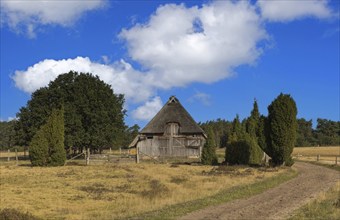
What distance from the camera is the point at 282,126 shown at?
3559 centimetres

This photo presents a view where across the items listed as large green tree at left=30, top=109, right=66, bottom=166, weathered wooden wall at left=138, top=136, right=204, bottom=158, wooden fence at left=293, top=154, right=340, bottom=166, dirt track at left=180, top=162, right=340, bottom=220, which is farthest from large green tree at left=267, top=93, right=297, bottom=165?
weathered wooden wall at left=138, top=136, right=204, bottom=158

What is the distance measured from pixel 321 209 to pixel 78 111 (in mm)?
51171

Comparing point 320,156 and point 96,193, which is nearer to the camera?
point 96,193

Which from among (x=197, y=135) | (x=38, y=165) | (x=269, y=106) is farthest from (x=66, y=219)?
(x=197, y=135)

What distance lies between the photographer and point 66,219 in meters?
15.4

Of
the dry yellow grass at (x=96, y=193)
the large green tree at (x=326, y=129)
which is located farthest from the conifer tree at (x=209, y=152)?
the large green tree at (x=326, y=129)

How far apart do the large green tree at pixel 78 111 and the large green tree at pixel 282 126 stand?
31.4 metres

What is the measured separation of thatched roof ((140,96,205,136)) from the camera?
61.0 meters

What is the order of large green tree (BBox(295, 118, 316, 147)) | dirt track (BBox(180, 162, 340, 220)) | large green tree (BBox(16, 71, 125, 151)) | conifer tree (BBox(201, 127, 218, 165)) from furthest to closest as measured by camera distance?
large green tree (BBox(295, 118, 316, 147)) < large green tree (BBox(16, 71, 125, 151)) < conifer tree (BBox(201, 127, 218, 165)) < dirt track (BBox(180, 162, 340, 220))

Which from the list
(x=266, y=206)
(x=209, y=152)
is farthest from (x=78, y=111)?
(x=266, y=206)

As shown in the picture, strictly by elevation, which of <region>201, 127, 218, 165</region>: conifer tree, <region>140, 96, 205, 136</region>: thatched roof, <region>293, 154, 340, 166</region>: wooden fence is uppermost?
<region>140, 96, 205, 136</region>: thatched roof

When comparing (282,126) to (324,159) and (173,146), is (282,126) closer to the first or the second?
(173,146)

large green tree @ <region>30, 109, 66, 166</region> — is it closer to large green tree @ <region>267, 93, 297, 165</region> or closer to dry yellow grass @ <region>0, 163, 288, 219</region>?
dry yellow grass @ <region>0, 163, 288, 219</region>

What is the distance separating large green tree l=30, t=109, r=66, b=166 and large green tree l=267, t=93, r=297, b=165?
2130 cm
